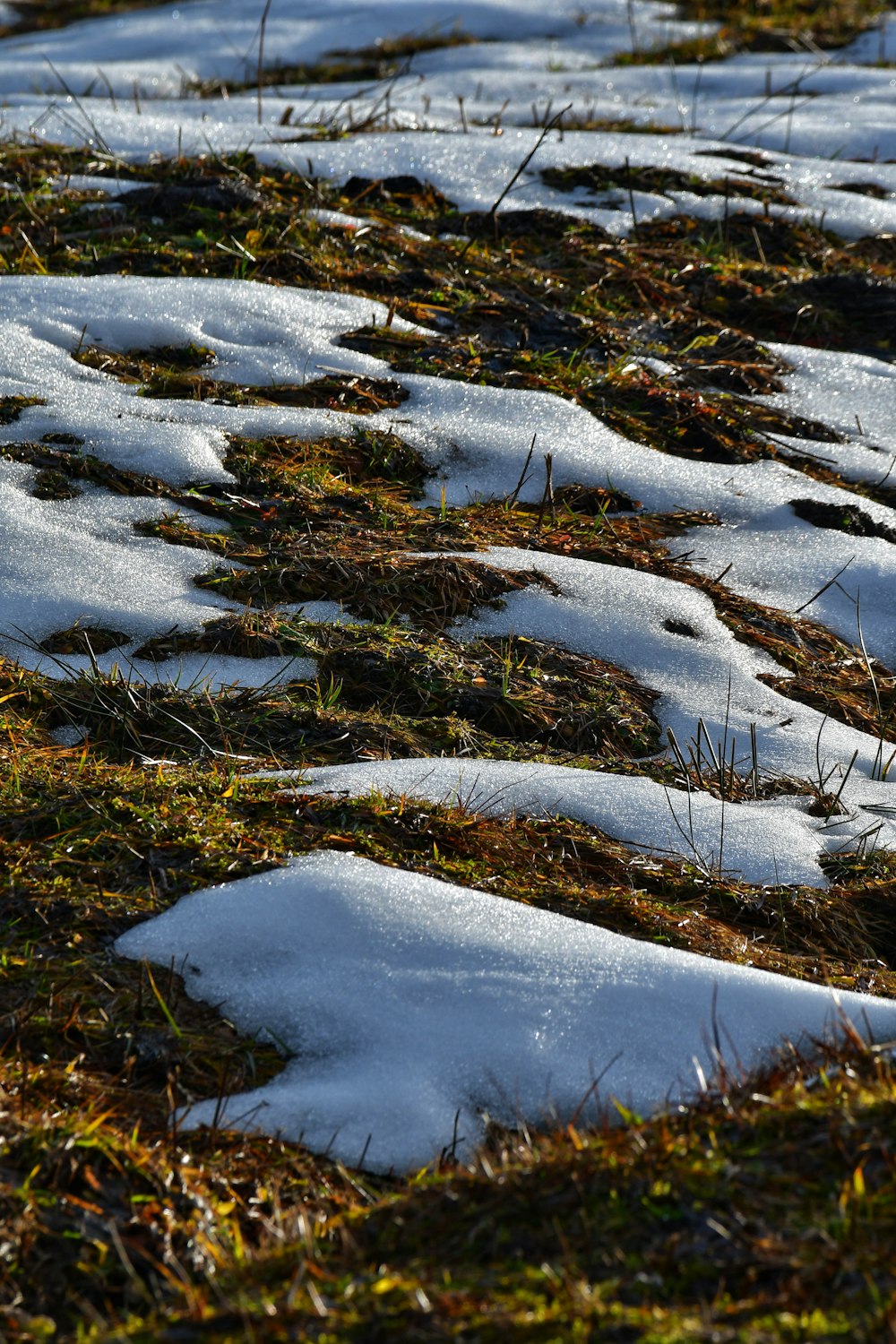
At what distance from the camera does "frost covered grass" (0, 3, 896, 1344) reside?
135 centimetres

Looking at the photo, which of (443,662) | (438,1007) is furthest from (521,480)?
(438,1007)

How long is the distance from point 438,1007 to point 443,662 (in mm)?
1233

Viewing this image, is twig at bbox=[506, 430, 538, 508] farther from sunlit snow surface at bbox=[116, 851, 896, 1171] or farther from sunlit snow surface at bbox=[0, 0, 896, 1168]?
sunlit snow surface at bbox=[116, 851, 896, 1171]

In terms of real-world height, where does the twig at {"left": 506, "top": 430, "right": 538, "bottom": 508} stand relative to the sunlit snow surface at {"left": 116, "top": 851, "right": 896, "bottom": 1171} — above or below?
above

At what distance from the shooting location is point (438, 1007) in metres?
1.86

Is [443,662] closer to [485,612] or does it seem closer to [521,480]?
A: [485,612]

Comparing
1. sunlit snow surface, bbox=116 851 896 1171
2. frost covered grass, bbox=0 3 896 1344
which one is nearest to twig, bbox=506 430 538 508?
frost covered grass, bbox=0 3 896 1344

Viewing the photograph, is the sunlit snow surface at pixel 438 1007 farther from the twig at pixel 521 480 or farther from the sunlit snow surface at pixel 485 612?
the twig at pixel 521 480

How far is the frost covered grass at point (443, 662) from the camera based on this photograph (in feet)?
4.42

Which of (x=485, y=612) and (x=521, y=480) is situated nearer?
(x=485, y=612)

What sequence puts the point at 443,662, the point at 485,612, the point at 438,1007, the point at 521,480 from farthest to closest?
the point at 521,480 → the point at 485,612 → the point at 443,662 → the point at 438,1007

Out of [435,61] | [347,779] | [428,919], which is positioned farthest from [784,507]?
[435,61]

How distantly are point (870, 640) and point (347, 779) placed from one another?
6.13ft

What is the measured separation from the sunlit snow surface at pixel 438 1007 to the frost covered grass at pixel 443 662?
39mm
